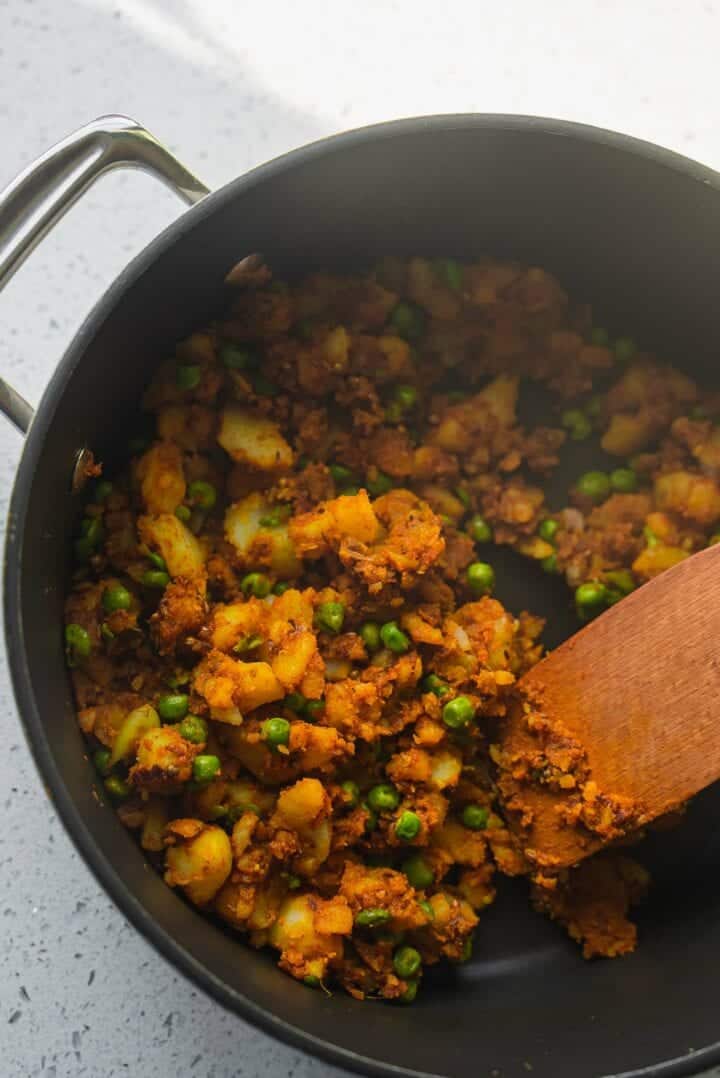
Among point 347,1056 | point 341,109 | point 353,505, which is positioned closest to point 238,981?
point 347,1056

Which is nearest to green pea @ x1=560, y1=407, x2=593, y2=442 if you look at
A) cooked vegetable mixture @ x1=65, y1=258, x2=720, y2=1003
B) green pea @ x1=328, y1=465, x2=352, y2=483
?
cooked vegetable mixture @ x1=65, y1=258, x2=720, y2=1003

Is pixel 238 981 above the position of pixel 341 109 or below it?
below

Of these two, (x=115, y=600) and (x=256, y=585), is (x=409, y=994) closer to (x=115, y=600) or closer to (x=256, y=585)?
(x=256, y=585)

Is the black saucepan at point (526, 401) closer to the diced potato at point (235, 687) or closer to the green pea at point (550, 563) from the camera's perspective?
the green pea at point (550, 563)

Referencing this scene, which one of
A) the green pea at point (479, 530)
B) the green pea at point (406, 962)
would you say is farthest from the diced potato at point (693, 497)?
the green pea at point (406, 962)

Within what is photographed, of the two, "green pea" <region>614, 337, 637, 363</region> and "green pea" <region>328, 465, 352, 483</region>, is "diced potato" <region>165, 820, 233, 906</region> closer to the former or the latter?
"green pea" <region>328, 465, 352, 483</region>

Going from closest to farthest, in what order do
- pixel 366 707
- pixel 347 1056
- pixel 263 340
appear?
1. pixel 347 1056
2. pixel 366 707
3. pixel 263 340

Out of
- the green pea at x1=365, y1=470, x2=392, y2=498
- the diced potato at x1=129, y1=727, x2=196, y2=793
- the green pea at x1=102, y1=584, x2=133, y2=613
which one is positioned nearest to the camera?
the diced potato at x1=129, y1=727, x2=196, y2=793

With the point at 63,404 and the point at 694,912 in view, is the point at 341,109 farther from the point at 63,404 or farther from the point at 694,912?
the point at 694,912
